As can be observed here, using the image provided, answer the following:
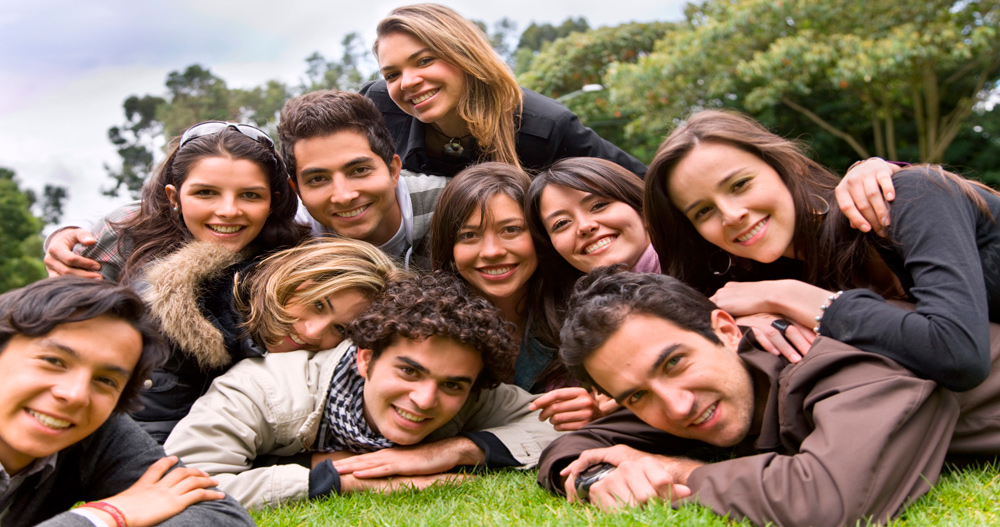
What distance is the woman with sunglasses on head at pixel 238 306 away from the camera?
421cm

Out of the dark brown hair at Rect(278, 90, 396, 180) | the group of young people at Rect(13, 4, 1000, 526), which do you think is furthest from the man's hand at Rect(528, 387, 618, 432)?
the dark brown hair at Rect(278, 90, 396, 180)

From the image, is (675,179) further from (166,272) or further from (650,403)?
(166,272)

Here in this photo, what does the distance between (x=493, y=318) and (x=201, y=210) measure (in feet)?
6.69

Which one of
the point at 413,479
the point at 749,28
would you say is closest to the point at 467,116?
the point at 413,479

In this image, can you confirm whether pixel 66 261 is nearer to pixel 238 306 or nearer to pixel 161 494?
pixel 238 306

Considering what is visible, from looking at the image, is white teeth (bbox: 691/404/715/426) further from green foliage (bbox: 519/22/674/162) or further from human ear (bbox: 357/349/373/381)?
green foliage (bbox: 519/22/674/162)

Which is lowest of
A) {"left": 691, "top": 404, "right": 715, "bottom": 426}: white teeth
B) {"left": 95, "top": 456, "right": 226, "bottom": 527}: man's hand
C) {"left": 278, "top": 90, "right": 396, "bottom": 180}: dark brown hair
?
{"left": 691, "top": 404, "right": 715, "bottom": 426}: white teeth

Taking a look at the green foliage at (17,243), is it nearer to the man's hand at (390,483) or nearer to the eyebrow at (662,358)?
the man's hand at (390,483)

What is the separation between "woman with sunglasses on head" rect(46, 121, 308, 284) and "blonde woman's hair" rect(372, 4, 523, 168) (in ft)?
4.60

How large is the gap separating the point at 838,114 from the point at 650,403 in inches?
664

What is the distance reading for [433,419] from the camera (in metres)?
3.97

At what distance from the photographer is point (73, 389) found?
8.73ft

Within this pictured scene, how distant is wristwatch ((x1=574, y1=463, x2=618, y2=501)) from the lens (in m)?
3.19

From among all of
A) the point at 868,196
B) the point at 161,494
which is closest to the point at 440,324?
the point at 161,494
